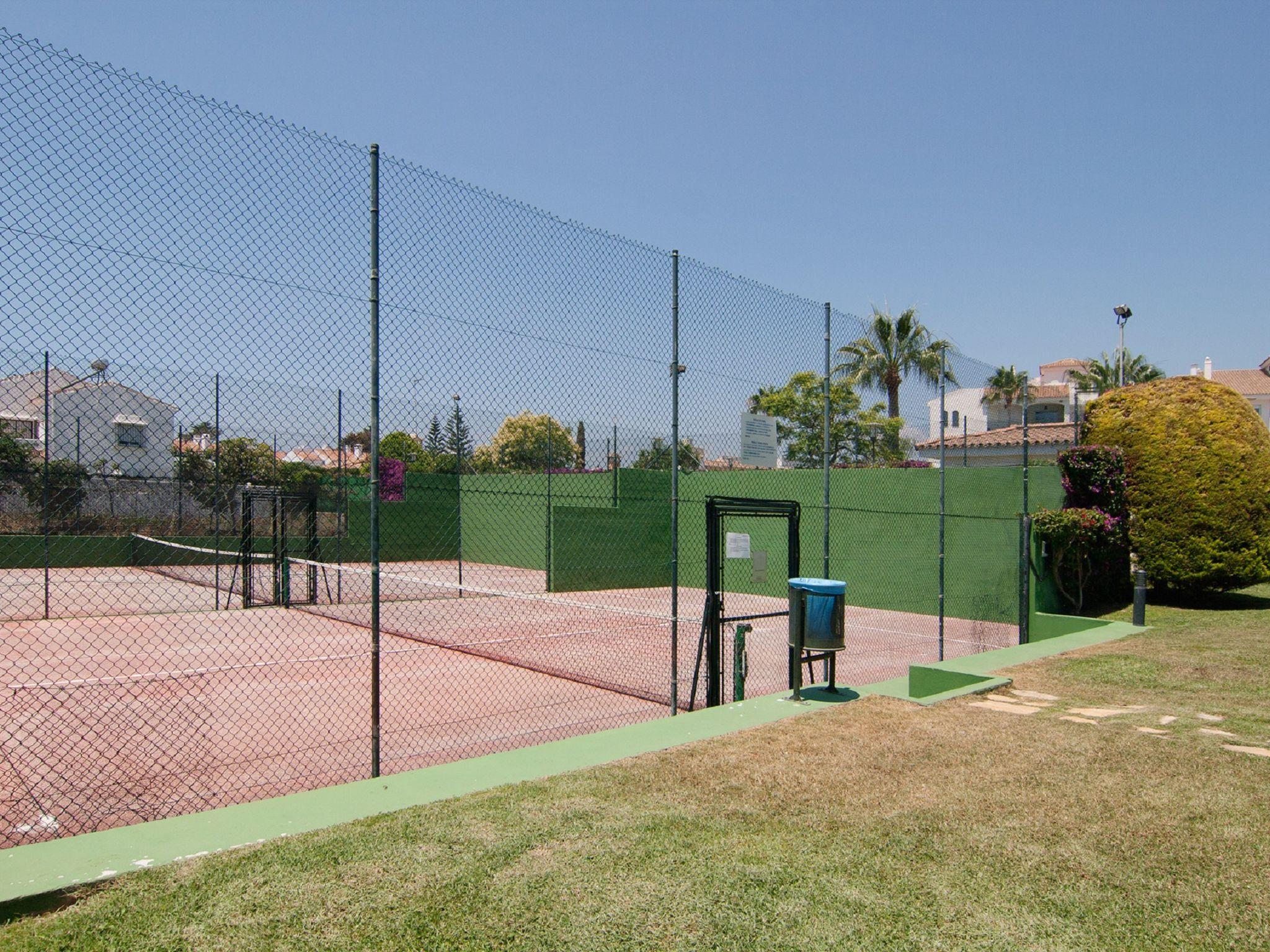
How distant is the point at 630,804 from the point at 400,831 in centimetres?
115

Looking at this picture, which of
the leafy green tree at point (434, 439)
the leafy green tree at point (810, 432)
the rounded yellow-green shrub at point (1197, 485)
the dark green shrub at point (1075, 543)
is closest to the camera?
the leafy green tree at point (434, 439)

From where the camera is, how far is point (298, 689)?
29.4 feet

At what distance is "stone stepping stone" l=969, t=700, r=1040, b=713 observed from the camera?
6812mm

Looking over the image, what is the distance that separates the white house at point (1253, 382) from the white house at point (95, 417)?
2414 inches

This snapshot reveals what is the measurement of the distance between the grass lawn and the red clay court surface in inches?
77.0

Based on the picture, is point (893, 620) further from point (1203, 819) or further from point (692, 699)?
point (1203, 819)

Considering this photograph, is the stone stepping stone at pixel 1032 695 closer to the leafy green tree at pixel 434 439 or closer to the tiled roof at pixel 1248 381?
the leafy green tree at pixel 434 439

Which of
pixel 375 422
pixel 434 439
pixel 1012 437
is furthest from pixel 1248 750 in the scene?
pixel 1012 437

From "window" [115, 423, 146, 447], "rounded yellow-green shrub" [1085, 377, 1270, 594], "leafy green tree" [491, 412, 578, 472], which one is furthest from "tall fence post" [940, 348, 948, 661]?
"window" [115, 423, 146, 447]

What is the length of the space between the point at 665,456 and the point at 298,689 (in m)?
4.39

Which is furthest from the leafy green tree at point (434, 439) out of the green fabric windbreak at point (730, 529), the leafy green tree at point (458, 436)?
the green fabric windbreak at point (730, 529)

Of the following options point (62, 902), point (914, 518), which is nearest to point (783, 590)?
point (914, 518)

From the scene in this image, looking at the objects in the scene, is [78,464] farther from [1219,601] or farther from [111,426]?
[1219,601]

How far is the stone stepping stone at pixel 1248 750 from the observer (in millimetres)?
5668
